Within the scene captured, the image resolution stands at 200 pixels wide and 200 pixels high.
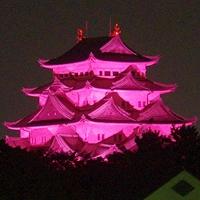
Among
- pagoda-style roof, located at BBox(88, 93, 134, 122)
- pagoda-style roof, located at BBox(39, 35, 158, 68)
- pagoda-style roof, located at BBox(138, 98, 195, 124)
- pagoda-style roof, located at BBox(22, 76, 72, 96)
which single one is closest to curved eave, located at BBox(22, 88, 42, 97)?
pagoda-style roof, located at BBox(22, 76, 72, 96)

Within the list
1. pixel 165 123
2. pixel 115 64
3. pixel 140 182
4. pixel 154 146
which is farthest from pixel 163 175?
pixel 115 64

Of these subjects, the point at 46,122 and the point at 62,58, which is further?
the point at 62,58

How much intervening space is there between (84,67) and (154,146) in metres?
21.4

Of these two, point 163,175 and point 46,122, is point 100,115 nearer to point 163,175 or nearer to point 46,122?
point 46,122

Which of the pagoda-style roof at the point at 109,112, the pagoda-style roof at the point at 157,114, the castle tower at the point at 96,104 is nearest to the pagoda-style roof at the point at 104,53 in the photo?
the castle tower at the point at 96,104

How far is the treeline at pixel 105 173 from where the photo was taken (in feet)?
139

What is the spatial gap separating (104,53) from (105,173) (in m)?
23.0

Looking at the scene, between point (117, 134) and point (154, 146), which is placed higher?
point (154, 146)

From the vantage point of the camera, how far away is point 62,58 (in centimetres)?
7288

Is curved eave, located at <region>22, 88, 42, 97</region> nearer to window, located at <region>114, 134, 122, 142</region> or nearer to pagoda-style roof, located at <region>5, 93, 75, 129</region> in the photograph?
pagoda-style roof, located at <region>5, 93, 75, 129</region>

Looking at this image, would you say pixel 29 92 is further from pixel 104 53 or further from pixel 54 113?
pixel 104 53

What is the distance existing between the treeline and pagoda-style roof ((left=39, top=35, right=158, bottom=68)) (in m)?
18.8

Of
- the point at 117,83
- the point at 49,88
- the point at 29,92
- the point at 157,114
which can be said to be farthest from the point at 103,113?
the point at 29,92

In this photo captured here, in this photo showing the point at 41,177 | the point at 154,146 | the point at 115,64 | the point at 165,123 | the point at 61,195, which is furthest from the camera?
the point at 115,64
